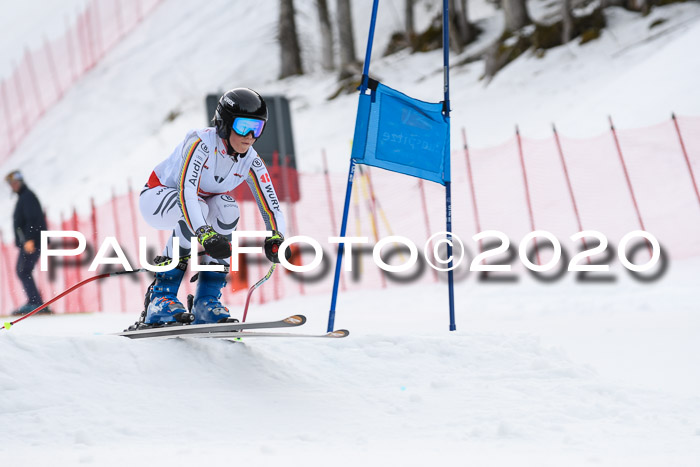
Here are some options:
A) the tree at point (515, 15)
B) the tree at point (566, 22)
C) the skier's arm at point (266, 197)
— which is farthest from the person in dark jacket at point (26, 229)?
the tree at point (515, 15)

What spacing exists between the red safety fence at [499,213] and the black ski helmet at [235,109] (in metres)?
6.89

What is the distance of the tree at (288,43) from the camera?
88.6 ft

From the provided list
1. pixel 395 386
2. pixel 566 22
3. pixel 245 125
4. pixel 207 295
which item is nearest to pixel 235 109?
pixel 245 125

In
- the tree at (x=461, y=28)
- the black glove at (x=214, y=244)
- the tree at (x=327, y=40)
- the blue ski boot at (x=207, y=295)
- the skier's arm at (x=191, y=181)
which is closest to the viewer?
the black glove at (x=214, y=244)

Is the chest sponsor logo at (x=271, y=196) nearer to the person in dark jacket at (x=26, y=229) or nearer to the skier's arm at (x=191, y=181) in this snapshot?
the skier's arm at (x=191, y=181)

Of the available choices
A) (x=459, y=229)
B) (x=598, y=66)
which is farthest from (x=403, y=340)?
(x=598, y=66)

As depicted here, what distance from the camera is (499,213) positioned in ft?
44.1

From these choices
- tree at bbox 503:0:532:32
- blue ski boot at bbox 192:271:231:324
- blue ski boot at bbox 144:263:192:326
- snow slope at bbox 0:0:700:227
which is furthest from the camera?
tree at bbox 503:0:532:32

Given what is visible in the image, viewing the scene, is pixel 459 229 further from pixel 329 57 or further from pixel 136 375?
pixel 329 57

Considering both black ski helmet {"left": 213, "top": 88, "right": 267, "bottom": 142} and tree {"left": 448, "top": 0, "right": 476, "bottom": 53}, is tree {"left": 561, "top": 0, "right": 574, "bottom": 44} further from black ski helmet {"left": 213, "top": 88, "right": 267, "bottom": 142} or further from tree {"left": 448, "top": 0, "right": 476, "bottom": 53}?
black ski helmet {"left": 213, "top": 88, "right": 267, "bottom": 142}

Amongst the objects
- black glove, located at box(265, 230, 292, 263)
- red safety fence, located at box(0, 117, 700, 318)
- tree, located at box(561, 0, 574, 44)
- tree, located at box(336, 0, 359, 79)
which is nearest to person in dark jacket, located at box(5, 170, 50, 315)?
red safety fence, located at box(0, 117, 700, 318)

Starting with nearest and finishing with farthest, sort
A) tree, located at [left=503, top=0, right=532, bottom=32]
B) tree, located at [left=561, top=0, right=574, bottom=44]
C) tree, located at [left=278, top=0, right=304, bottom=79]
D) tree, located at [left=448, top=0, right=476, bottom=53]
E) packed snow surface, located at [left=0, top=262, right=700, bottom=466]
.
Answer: packed snow surface, located at [left=0, top=262, right=700, bottom=466] → tree, located at [left=561, top=0, right=574, bottom=44] → tree, located at [left=503, top=0, right=532, bottom=32] → tree, located at [left=448, top=0, right=476, bottom=53] → tree, located at [left=278, top=0, right=304, bottom=79]

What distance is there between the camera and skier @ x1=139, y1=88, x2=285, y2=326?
425cm

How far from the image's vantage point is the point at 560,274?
10844mm
